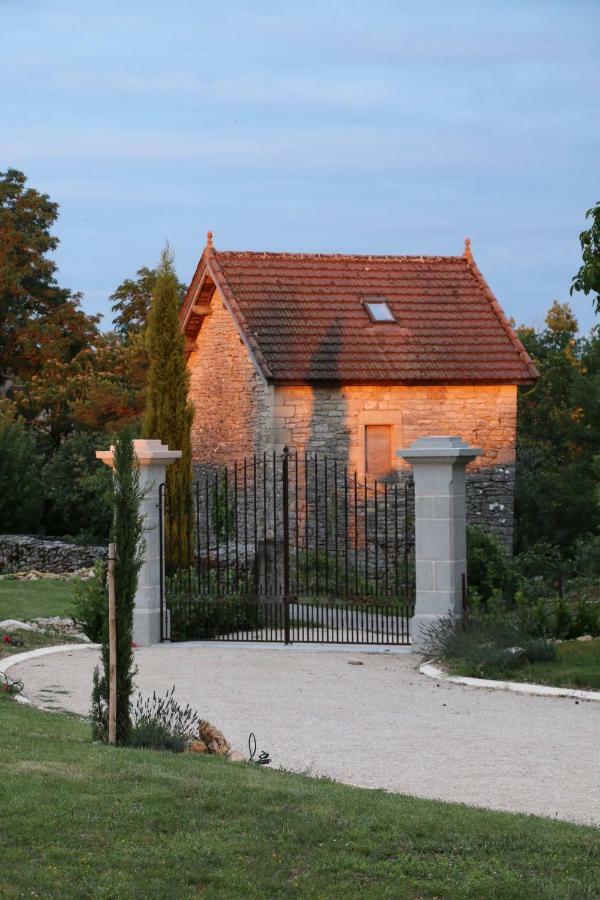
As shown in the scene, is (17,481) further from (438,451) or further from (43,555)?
(438,451)

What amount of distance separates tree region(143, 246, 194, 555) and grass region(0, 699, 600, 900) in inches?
696

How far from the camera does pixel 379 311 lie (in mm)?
31109

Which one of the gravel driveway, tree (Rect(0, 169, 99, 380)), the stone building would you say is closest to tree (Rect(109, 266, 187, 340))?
tree (Rect(0, 169, 99, 380))

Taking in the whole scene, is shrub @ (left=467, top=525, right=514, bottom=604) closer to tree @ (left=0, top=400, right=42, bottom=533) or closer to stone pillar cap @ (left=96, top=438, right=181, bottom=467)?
stone pillar cap @ (left=96, top=438, right=181, bottom=467)

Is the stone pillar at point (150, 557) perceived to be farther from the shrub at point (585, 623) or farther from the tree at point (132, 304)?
the tree at point (132, 304)

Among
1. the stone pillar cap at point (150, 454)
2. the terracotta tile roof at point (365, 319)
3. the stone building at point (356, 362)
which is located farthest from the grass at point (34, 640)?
the stone building at point (356, 362)

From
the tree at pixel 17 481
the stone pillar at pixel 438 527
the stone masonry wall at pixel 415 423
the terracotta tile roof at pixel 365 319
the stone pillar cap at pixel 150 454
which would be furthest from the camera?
the tree at pixel 17 481

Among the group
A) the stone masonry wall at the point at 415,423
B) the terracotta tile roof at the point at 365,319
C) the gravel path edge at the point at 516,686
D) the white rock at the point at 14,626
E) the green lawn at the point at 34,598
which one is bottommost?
the gravel path edge at the point at 516,686

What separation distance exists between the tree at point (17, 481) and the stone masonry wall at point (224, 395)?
4.87 meters

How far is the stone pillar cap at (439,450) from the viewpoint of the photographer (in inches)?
612

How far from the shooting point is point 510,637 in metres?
14.5

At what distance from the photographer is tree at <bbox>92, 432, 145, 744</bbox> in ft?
30.5

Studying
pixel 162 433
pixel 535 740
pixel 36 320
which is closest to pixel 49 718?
pixel 535 740

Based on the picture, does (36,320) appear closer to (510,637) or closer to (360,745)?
(510,637)
